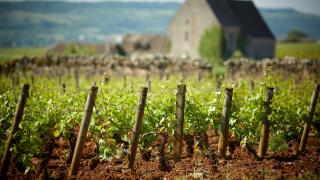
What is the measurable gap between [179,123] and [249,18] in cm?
5184

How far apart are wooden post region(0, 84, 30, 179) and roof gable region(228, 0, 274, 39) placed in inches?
2018

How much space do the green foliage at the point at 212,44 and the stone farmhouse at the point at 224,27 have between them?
0.34 metres

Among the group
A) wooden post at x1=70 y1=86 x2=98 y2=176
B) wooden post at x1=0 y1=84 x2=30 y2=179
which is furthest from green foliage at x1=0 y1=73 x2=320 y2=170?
wooden post at x1=70 y1=86 x2=98 y2=176

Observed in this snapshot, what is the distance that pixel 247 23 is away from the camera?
195ft

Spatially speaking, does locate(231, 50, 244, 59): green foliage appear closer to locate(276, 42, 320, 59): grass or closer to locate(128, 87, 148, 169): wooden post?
locate(276, 42, 320, 59): grass

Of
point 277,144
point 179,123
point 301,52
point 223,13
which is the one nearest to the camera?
point 179,123

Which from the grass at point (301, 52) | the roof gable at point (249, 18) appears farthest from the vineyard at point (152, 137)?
the roof gable at point (249, 18)

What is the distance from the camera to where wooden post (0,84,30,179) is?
8.95 m

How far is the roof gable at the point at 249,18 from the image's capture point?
58.9 meters

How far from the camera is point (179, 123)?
33.9 ft

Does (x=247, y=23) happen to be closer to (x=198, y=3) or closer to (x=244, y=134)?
(x=198, y=3)

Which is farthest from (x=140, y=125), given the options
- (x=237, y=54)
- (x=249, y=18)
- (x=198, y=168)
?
(x=249, y=18)

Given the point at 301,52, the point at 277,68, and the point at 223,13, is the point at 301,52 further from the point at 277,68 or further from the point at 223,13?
the point at 277,68

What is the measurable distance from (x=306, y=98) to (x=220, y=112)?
13.0 feet
